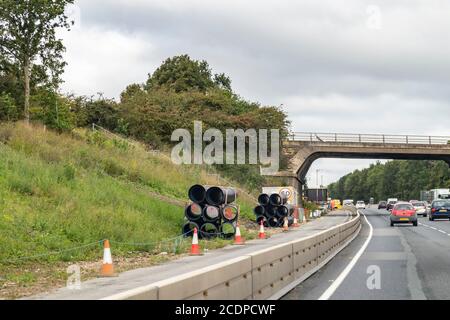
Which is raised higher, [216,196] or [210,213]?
[216,196]

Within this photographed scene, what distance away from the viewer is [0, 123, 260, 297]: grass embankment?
17417mm

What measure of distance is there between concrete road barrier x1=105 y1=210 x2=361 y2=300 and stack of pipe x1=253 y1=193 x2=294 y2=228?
70.7ft

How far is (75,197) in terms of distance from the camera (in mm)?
24578

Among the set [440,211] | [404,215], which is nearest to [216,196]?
[404,215]

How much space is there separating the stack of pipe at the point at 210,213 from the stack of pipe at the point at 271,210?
35.4ft

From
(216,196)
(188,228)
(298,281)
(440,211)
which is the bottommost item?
(298,281)

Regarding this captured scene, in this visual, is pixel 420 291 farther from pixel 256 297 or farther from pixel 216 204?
pixel 216 204

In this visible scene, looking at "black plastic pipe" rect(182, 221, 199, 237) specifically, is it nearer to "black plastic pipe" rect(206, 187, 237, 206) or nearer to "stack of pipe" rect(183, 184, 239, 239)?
"stack of pipe" rect(183, 184, 239, 239)

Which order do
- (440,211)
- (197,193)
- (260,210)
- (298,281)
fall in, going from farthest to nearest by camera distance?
1. (440,211)
2. (260,210)
3. (197,193)
4. (298,281)

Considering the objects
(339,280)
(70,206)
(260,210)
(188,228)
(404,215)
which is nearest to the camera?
(339,280)

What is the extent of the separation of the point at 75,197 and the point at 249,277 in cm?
1565

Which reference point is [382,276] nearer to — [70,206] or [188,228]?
[70,206]

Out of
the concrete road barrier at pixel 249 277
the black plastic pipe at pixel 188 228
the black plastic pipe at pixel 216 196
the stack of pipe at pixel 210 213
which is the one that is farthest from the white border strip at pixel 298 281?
the black plastic pipe at pixel 216 196
